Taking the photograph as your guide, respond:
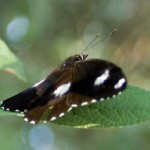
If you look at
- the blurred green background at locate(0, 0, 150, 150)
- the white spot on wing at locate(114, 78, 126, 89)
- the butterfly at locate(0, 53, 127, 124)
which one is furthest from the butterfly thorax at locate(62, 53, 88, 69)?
the blurred green background at locate(0, 0, 150, 150)

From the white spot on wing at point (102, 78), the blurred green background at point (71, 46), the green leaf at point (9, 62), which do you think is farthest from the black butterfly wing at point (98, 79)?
the blurred green background at point (71, 46)

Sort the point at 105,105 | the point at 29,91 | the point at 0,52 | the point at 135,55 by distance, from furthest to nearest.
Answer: the point at 135,55
the point at 0,52
the point at 29,91
the point at 105,105

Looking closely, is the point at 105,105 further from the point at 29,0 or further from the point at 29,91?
the point at 29,0

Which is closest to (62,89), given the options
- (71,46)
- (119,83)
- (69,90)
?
(69,90)

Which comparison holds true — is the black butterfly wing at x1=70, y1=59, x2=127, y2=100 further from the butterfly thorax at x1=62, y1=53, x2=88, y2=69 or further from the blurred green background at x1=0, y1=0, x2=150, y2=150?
the blurred green background at x1=0, y1=0, x2=150, y2=150

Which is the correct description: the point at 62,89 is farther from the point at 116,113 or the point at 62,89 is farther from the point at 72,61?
the point at 116,113

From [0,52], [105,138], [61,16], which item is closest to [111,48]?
[61,16]
